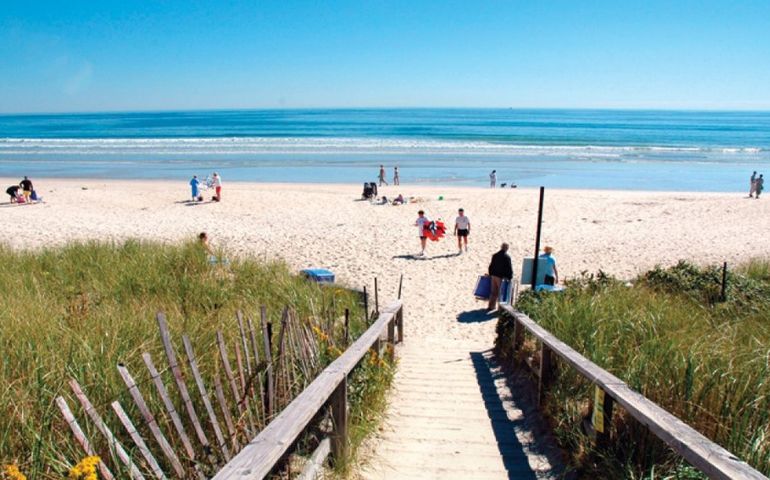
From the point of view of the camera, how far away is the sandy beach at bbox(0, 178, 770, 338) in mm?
14977

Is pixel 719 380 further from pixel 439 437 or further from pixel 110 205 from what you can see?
pixel 110 205

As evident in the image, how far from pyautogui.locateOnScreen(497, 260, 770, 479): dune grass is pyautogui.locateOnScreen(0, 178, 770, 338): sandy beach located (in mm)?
5071

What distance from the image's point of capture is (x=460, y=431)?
4.61 m

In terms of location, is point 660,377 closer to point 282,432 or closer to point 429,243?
point 282,432

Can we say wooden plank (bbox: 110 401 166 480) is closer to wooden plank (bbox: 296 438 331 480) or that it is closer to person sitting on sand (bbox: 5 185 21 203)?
wooden plank (bbox: 296 438 331 480)

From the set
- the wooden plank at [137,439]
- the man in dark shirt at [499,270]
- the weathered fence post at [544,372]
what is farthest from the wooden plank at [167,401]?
the man in dark shirt at [499,270]

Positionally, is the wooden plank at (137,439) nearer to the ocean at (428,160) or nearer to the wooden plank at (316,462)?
the wooden plank at (316,462)

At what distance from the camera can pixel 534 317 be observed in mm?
6895

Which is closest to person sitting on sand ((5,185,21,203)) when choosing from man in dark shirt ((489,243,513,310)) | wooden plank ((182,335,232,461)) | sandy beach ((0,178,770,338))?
sandy beach ((0,178,770,338))

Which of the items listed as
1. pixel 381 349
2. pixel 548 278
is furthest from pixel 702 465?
pixel 548 278

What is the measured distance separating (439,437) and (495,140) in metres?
65.8

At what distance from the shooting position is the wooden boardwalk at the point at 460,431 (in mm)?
3885

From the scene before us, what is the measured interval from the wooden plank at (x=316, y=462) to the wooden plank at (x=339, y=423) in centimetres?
6

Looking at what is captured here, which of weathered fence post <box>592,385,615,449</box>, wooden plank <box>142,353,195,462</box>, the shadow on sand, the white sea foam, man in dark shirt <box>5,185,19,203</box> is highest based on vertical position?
the white sea foam
